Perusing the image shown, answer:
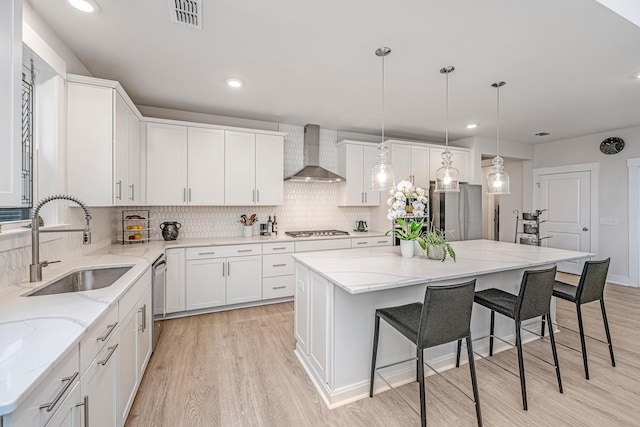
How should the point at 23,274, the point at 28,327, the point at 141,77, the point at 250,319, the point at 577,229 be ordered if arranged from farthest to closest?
the point at 577,229
the point at 250,319
the point at 141,77
the point at 23,274
the point at 28,327

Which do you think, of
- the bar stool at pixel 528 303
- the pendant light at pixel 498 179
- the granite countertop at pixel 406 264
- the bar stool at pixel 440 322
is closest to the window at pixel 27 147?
the granite countertop at pixel 406 264

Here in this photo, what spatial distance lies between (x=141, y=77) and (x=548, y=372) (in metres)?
4.55

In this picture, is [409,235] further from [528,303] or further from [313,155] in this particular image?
[313,155]

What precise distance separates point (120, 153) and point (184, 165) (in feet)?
3.28

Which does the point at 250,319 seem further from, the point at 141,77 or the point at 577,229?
the point at 577,229

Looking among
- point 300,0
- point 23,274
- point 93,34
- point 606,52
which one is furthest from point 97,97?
point 606,52

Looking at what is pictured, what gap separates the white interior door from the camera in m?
5.30

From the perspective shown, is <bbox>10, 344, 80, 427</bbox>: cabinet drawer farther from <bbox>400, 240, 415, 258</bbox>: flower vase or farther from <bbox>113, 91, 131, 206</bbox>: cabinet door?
<bbox>400, 240, 415, 258</bbox>: flower vase

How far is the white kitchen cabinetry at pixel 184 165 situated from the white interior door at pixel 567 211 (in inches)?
246

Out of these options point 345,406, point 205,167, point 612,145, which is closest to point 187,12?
point 205,167

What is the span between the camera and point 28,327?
1.13 metres

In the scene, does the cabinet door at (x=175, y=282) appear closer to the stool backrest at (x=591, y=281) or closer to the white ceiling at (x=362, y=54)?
the white ceiling at (x=362, y=54)

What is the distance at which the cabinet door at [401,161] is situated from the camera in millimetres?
4695

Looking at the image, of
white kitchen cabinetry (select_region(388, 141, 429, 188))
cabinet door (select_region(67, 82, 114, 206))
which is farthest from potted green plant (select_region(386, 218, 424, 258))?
cabinet door (select_region(67, 82, 114, 206))
